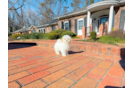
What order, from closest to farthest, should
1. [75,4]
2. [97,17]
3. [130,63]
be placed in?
1. [130,63]
2. [97,17]
3. [75,4]

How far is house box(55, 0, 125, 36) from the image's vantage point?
6891mm

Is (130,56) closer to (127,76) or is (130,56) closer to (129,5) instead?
(127,76)

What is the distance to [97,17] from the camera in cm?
1002

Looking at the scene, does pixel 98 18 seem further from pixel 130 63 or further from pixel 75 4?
pixel 75 4

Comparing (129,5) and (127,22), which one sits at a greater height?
(129,5)

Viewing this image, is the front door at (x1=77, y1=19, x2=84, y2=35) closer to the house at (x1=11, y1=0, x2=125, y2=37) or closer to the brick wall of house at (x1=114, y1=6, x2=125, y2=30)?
the house at (x1=11, y1=0, x2=125, y2=37)

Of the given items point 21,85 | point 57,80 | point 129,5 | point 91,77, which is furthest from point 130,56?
point 21,85

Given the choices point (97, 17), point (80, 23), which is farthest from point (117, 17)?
point (80, 23)

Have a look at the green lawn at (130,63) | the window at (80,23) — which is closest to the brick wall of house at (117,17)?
the window at (80,23)

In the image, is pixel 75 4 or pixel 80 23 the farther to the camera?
pixel 75 4
